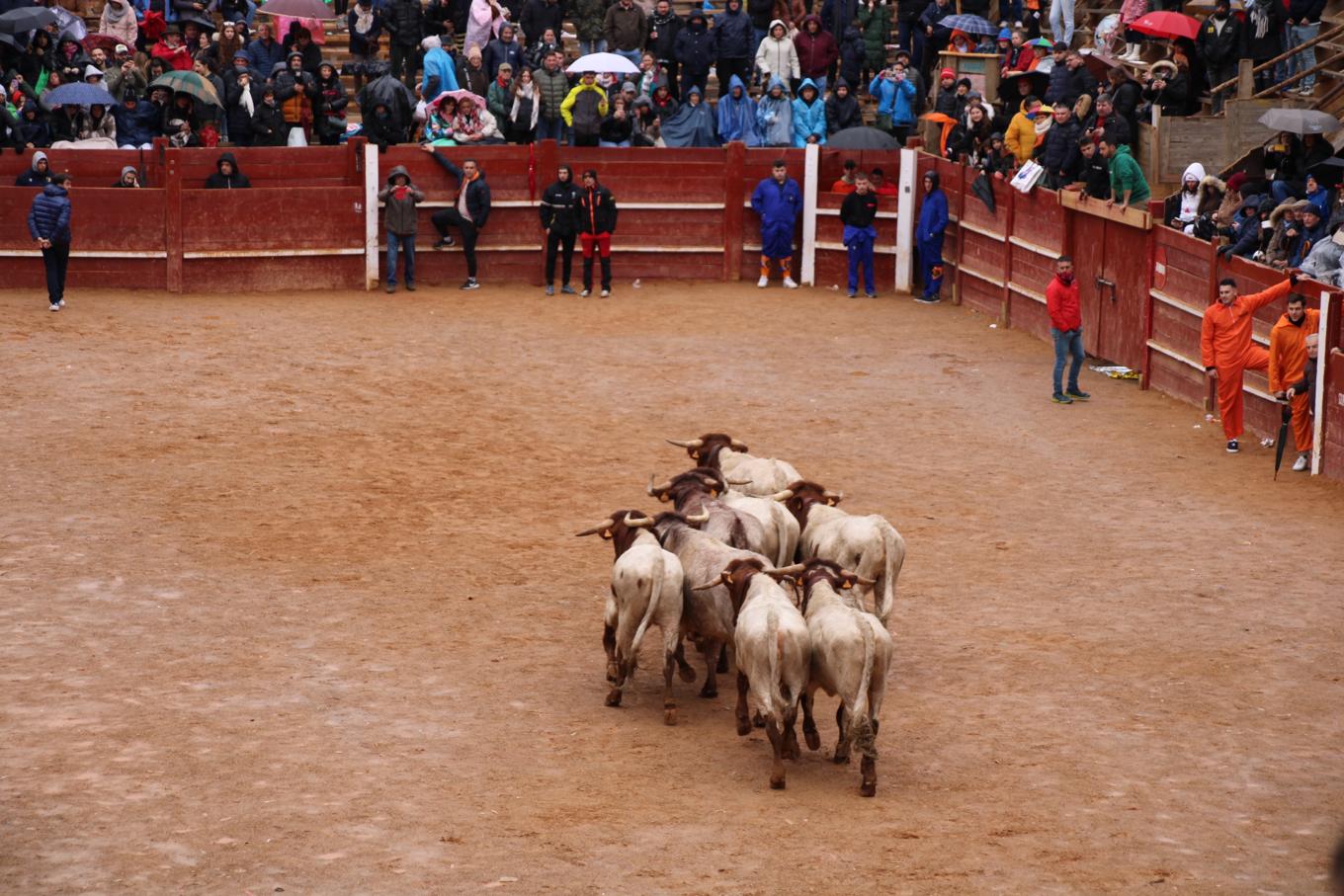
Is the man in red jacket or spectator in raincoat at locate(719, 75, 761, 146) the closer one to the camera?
Result: the man in red jacket

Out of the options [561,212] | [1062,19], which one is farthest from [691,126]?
[1062,19]

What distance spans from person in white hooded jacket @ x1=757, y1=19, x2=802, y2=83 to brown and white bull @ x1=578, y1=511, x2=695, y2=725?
56.9 ft

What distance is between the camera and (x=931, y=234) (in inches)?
977

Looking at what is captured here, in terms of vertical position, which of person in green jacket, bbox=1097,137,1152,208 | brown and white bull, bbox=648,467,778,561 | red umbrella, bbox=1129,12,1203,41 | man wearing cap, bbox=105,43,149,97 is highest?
red umbrella, bbox=1129,12,1203,41

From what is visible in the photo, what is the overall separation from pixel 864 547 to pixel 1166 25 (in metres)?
16.1

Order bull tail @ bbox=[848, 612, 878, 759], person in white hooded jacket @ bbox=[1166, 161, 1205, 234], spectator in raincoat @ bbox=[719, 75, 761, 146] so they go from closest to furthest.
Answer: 1. bull tail @ bbox=[848, 612, 878, 759]
2. person in white hooded jacket @ bbox=[1166, 161, 1205, 234]
3. spectator in raincoat @ bbox=[719, 75, 761, 146]

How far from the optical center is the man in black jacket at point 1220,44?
25.9 metres

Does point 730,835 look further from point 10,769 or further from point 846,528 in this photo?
point 10,769

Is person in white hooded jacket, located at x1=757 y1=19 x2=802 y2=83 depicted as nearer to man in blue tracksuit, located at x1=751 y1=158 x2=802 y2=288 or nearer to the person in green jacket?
man in blue tracksuit, located at x1=751 y1=158 x2=802 y2=288

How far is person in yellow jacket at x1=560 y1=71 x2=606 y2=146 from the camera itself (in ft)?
85.3

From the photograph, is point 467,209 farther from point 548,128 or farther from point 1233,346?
point 1233,346

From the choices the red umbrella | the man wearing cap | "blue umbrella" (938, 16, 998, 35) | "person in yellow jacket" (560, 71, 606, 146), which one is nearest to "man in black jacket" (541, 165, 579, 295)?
"person in yellow jacket" (560, 71, 606, 146)

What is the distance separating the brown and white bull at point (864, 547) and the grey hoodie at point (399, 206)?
1359cm

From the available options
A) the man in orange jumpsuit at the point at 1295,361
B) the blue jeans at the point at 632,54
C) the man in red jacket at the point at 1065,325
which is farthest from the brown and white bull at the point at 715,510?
the blue jeans at the point at 632,54
